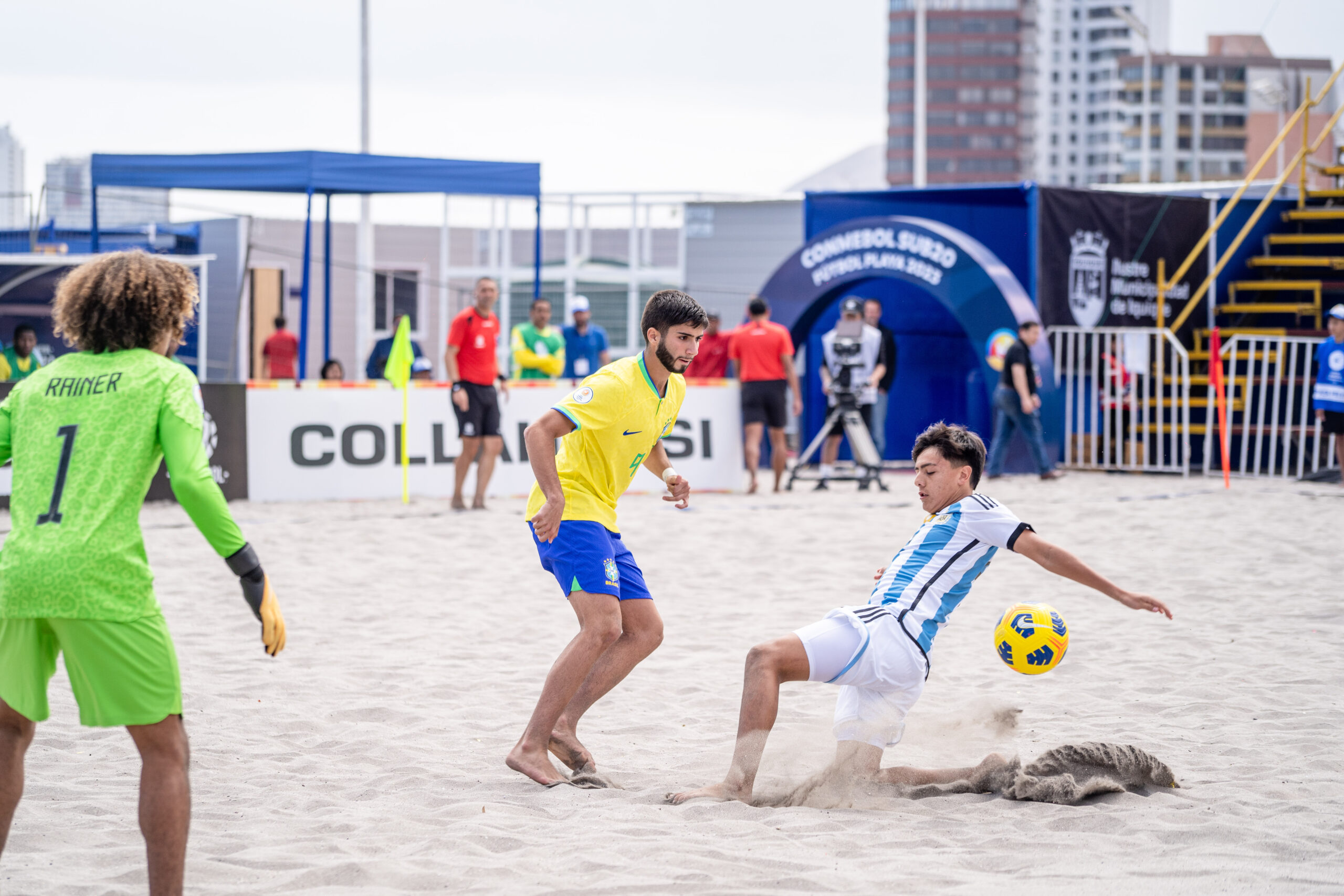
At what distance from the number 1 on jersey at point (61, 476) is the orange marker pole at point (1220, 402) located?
39.0 ft

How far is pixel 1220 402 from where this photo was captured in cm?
1368

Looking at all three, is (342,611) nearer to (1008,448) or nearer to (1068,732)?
(1068,732)

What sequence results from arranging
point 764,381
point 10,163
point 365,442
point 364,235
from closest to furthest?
point 365,442
point 764,381
point 364,235
point 10,163

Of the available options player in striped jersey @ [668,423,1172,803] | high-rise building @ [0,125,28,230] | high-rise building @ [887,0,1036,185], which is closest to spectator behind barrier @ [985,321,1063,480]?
player in striped jersey @ [668,423,1172,803]

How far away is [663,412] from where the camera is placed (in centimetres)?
450

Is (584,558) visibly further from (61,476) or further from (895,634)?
(61,476)

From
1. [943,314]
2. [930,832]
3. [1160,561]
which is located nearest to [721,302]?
[943,314]

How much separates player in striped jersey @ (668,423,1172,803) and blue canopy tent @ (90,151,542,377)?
1016cm

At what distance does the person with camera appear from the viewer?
43.7 feet

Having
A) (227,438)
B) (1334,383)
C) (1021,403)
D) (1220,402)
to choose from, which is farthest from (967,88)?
(227,438)

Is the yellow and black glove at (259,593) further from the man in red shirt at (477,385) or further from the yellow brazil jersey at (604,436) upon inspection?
the man in red shirt at (477,385)

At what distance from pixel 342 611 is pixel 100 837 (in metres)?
3.62

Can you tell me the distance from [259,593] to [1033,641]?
7.91 feet

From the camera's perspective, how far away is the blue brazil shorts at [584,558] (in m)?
4.27
